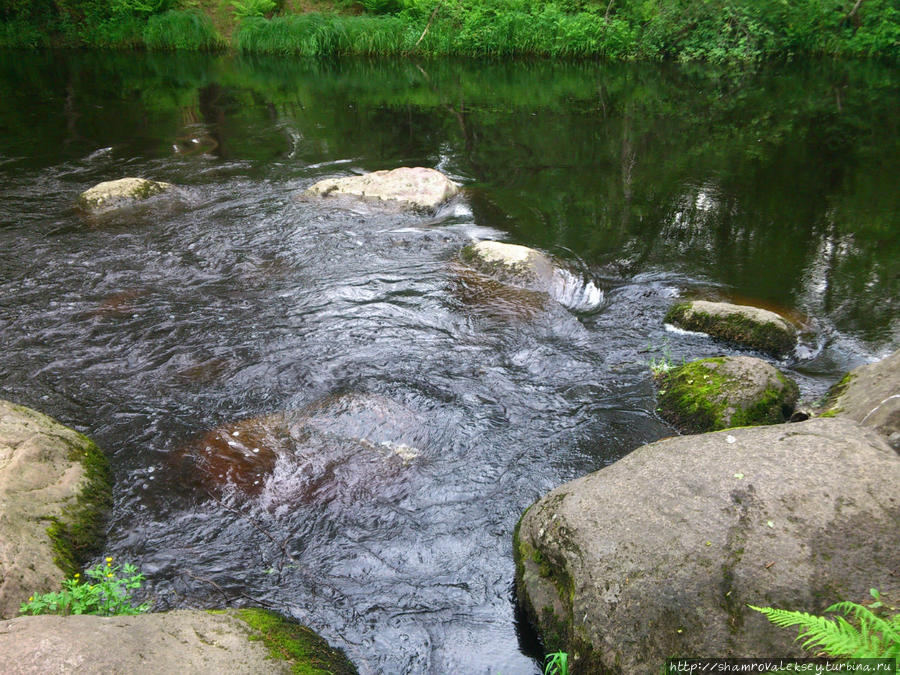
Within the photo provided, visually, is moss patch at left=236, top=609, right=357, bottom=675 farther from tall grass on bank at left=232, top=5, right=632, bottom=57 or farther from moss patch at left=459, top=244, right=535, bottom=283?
tall grass on bank at left=232, top=5, right=632, bottom=57

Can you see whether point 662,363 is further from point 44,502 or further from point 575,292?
point 44,502

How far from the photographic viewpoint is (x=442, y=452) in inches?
182

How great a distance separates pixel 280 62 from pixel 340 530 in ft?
77.2

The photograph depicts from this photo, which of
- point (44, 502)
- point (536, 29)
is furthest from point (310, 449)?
point (536, 29)

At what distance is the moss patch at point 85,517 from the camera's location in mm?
3488

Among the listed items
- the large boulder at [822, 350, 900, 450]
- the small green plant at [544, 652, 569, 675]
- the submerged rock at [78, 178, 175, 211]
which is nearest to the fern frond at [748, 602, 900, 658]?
the small green plant at [544, 652, 569, 675]

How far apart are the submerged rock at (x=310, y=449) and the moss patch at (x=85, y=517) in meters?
0.50

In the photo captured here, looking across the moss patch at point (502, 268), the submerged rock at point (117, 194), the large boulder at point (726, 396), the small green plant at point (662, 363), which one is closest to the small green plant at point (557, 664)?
the large boulder at point (726, 396)

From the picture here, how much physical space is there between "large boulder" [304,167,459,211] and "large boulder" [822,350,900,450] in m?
6.01

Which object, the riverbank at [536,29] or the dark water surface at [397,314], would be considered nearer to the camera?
the dark water surface at [397,314]

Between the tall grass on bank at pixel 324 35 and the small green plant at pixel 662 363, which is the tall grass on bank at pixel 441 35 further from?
the small green plant at pixel 662 363

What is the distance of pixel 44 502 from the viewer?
143 inches

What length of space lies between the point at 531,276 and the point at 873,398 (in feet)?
11.5

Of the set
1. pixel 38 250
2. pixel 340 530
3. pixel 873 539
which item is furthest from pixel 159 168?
pixel 873 539
